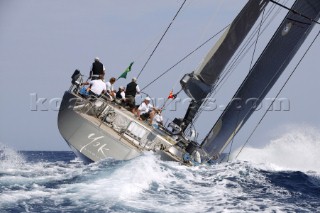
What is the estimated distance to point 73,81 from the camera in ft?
59.2

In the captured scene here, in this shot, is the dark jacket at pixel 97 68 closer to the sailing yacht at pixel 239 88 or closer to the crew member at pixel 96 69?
the crew member at pixel 96 69

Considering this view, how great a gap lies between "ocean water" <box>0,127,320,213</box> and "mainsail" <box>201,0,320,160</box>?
78.1 inches

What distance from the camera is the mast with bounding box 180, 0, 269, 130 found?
722 inches

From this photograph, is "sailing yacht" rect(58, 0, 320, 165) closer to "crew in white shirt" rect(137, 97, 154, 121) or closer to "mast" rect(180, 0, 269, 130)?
"mast" rect(180, 0, 269, 130)

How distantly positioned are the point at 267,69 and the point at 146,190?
7.56 m

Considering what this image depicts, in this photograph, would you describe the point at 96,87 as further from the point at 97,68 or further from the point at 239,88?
Result: the point at 239,88

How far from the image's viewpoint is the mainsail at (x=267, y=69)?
18.6 metres

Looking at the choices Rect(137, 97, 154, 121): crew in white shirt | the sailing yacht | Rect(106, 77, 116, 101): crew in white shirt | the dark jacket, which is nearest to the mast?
the sailing yacht

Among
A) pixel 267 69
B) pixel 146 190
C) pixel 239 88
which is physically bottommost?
pixel 146 190

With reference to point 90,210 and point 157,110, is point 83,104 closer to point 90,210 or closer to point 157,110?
point 157,110

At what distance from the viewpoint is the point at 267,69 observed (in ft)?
61.1

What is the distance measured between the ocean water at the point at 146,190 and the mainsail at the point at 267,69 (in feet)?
6.51

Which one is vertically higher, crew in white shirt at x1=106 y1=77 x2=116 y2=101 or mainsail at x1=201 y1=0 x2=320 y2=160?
mainsail at x1=201 y1=0 x2=320 y2=160

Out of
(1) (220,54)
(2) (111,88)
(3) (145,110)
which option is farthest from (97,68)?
(1) (220,54)
